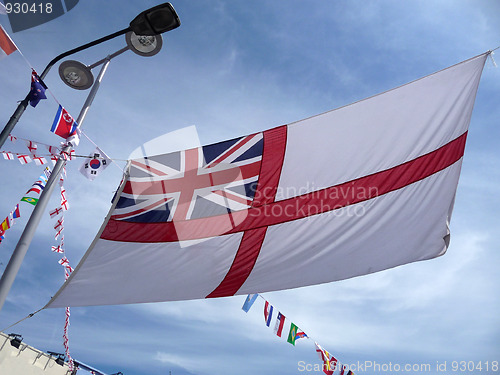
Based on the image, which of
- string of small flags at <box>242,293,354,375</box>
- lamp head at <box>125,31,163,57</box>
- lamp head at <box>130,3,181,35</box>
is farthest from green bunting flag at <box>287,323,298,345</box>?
lamp head at <box>130,3,181,35</box>

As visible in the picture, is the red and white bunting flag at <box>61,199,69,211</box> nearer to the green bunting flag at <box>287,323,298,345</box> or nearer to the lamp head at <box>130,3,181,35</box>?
the lamp head at <box>130,3,181,35</box>

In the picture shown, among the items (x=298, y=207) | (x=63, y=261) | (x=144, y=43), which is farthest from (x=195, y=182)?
(x=63, y=261)

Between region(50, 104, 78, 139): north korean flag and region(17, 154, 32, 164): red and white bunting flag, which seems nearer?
region(50, 104, 78, 139): north korean flag

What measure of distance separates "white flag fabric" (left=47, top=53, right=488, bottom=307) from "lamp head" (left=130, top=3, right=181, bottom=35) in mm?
1472

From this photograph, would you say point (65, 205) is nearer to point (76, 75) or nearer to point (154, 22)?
point (76, 75)

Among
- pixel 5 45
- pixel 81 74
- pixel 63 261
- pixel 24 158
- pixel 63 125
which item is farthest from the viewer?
pixel 63 261

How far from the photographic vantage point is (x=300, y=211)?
392 cm

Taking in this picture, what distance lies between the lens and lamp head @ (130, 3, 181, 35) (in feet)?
11.6

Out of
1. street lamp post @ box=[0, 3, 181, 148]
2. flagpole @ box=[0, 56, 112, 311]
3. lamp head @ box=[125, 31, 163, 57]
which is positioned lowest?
flagpole @ box=[0, 56, 112, 311]

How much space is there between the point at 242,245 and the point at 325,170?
4.32 ft

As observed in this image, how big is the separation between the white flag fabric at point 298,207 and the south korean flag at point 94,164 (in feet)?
2.66

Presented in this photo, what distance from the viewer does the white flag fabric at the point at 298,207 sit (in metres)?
3.77

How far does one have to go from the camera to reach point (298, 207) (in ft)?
12.9

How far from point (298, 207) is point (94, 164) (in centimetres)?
284
